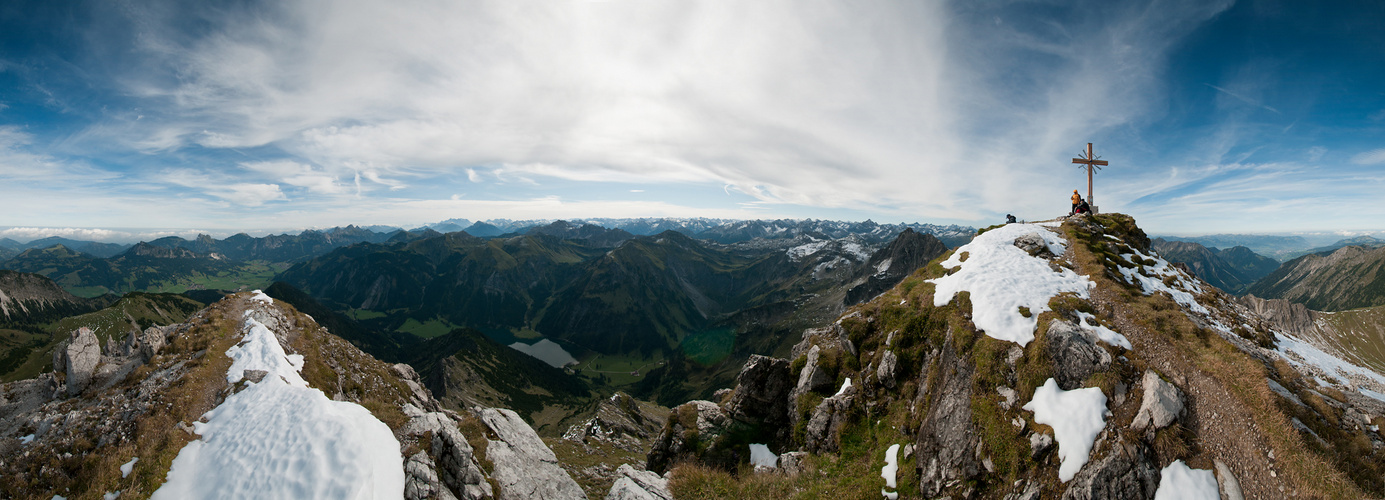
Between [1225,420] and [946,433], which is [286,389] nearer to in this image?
[946,433]

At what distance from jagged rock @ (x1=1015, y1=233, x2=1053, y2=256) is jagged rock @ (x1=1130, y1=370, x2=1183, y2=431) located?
483 inches

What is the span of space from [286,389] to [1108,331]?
3594cm

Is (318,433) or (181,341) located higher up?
(181,341)

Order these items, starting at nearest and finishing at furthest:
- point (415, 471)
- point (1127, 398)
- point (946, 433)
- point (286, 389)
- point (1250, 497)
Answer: point (1250, 497) < point (1127, 398) < point (415, 471) < point (946, 433) < point (286, 389)

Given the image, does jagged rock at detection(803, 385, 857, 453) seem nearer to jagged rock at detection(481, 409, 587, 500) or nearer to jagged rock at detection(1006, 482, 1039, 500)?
jagged rock at detection(1006, 482, 1039, 500)

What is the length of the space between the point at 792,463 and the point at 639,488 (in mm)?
7815

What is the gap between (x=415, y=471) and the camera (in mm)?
15555

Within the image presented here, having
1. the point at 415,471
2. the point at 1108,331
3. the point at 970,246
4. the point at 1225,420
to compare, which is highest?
the point at 970,246

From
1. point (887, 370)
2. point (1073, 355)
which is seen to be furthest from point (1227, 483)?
point (887, 370)

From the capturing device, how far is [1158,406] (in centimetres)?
1302

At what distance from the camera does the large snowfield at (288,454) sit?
1375 cm

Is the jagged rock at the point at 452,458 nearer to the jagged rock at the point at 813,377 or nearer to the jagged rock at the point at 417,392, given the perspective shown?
the jagged rock at the point at 813,377

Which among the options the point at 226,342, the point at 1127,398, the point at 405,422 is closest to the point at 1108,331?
the point at 1127,398

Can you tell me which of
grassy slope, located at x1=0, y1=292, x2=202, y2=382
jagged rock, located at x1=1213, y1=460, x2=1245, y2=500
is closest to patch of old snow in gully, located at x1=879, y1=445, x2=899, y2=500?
jagged rock, located at x1=1213, y1=460, x2=1245, y2=500
